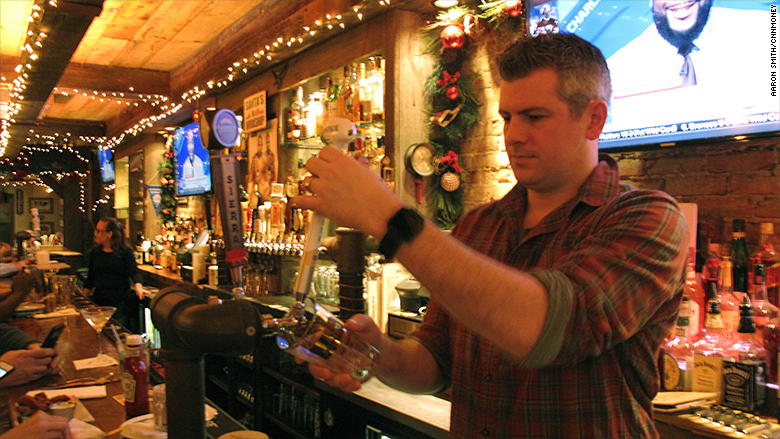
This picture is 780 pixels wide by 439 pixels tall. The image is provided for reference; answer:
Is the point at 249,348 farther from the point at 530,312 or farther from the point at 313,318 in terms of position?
the point at 530,312

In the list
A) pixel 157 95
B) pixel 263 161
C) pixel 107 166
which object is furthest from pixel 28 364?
pixel 107 166

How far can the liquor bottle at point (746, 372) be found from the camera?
166cm

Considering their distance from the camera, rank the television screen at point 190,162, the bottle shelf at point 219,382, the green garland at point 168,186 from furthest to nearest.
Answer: the green garland at point 168,186, the television screen at point 190,162, the bottle shelf at point 219,382

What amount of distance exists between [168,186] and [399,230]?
25.9ft

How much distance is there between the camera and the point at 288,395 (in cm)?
335

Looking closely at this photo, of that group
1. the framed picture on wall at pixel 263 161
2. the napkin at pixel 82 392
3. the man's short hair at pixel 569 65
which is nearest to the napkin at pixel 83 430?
the napkin at pixel 82 392

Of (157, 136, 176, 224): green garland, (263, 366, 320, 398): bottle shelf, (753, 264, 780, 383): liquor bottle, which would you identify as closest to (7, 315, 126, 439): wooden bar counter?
(263, 366, 320, 398): bottle shelf

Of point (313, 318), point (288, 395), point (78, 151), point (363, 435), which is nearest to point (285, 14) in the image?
point (288, 395)

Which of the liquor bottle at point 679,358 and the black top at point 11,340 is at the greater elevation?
the liquor bottle at point 679,358

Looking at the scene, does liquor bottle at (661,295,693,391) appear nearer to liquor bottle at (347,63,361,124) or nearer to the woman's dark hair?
liquor bottle at (347,63,361,124)

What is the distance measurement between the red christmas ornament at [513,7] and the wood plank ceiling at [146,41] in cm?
50

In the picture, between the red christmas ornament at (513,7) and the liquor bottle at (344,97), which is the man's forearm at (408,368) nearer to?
the red christmas ornament at (513,7)

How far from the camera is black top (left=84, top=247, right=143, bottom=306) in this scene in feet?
18.8

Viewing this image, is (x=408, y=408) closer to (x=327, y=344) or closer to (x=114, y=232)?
(x=327, y=344)
